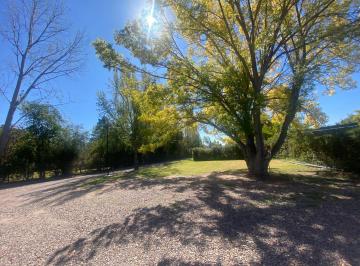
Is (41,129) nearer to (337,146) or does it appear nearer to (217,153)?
(217,153)

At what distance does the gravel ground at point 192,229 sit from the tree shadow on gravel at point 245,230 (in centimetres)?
2

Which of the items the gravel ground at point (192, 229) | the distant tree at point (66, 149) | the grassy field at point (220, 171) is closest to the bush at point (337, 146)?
the grassy field at point (220, 171)

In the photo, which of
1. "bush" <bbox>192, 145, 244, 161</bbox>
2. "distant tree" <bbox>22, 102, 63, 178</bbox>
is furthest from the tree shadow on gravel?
"bush" <bbox>192, 145, 244, 161</bbox>

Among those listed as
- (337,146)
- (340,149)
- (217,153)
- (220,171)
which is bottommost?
(220,171)

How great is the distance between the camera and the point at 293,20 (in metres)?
12.7

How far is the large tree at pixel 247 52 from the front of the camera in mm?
10570

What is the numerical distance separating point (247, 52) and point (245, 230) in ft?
30.9

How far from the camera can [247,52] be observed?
12867 millimetres

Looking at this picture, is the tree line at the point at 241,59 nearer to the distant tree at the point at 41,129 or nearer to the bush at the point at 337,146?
the bush at the point at 337,146

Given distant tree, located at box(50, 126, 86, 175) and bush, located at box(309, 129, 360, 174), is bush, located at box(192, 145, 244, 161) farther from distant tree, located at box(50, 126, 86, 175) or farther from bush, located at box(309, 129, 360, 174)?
bush, located at box(309, 129, 360, 174)

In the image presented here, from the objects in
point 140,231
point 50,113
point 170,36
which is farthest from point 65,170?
point 140,231

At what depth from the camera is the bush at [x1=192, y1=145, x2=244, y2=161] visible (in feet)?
110

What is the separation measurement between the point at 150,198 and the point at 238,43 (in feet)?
25.6

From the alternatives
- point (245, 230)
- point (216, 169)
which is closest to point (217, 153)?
point (216, 169)
